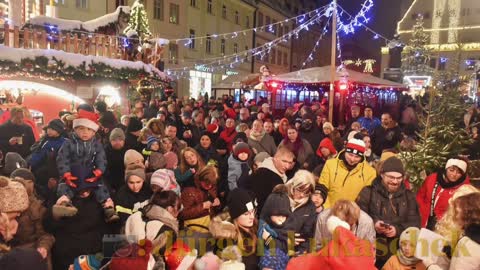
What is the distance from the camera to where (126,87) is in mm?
12891

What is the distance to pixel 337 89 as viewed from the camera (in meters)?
20.3

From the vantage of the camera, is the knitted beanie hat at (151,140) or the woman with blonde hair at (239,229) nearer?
the woman with blonde hair at (239,229)

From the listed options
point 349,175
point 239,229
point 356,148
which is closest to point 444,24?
point 356,148

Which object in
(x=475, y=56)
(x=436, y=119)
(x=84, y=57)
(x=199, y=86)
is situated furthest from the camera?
(x=475, y=56)

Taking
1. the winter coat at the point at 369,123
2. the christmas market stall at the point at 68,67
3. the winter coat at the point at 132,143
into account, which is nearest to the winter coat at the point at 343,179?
the winter coat at the point at 132,143

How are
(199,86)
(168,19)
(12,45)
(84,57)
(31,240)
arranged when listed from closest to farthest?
(31,240), (12,45), (84,57), (168,19), (199,86)

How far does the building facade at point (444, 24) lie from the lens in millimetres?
45438

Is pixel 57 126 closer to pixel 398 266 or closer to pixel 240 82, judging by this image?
pixel 398 266

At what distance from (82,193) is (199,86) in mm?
28603

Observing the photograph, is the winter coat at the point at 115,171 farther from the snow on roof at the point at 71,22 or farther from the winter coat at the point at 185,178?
the snow on roof at the point at 71,22

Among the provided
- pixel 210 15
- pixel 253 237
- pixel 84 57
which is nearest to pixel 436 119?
pixel 253 237

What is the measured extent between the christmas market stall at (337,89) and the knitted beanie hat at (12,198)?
49.8 feet

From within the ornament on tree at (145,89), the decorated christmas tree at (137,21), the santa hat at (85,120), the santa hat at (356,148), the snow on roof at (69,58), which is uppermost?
the decorated christmas tree at (137,21)

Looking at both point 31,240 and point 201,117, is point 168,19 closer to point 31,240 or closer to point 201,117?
point 201,117
